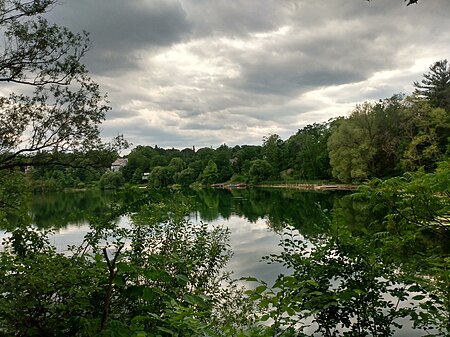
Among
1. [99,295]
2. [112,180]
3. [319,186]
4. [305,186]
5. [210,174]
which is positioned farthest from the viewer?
[210,174]

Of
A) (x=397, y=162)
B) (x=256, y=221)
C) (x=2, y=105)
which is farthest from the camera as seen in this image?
(x=397, y=162)

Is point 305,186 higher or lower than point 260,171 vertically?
lower

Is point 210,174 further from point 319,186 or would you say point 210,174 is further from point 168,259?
point 168,259

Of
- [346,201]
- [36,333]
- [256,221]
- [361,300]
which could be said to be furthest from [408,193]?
[346,201]

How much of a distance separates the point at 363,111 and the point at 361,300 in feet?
154

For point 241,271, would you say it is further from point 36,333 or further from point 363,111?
point 363,111

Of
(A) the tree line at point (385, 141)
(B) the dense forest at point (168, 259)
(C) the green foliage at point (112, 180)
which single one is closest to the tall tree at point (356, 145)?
(A) the tree line at point (385, 141)

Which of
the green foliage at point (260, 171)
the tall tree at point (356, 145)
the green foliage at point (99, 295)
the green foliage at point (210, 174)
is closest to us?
the green foliage at point (99, 295)

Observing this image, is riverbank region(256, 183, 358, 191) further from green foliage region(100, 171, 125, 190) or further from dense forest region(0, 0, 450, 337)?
dense forest region(0, 0, 450, 337)

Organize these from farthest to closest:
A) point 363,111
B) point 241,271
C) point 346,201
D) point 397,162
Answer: point 363,111 < point 397,162 < point 346,201 < point 241,271

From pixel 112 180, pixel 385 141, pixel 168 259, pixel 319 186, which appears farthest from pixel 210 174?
pixel 168 259

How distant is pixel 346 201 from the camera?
34719 millimetres

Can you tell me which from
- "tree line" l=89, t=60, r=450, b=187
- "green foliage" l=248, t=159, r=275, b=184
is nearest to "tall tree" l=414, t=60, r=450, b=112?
"tree line" l=89, t=60, r=450, b=187

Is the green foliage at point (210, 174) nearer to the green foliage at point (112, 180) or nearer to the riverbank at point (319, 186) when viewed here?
the riverbank at point (319, 186)
